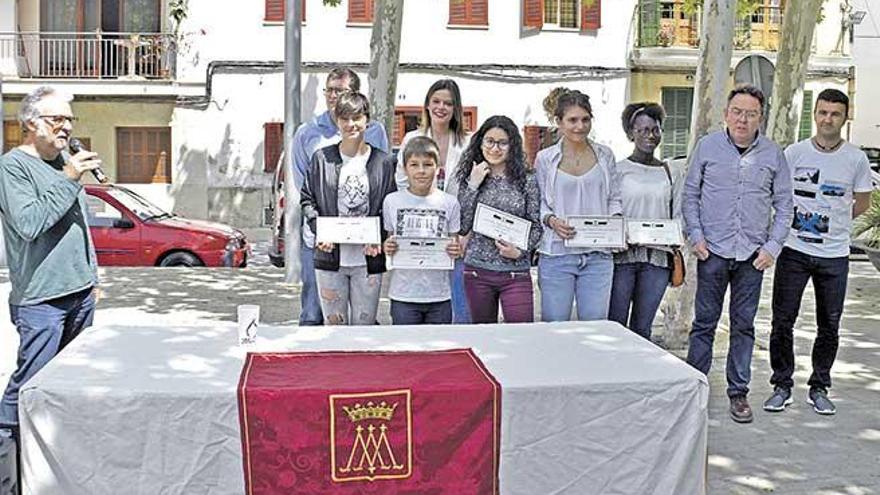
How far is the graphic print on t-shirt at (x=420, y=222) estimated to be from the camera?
598 cm

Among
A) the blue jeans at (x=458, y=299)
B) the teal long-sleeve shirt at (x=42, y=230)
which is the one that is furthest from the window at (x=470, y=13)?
the teal long-sleeve shirt at (x=42, y=230)

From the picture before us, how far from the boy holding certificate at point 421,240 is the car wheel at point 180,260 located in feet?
29.0

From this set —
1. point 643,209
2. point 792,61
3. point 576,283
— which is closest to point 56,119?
point 576,283

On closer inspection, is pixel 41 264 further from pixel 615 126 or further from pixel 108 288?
pixel 615 126

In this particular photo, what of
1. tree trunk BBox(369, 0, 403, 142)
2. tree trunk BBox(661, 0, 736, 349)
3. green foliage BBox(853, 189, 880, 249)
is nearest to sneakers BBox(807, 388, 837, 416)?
tree trunk BBox(661, 0, 736, 349)

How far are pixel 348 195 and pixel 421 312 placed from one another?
2.59ft

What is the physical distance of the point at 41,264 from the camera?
5.27 m

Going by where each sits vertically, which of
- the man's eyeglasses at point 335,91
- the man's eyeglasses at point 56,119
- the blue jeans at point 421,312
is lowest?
the blue jeans at point 421,312

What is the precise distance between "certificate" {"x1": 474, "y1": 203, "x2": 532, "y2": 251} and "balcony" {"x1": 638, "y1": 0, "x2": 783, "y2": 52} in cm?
2213

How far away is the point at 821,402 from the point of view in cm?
704

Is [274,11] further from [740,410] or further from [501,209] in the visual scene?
[740,410]

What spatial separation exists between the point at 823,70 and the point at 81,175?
2637cm

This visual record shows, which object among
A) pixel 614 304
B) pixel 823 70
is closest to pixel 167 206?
pixel 823 70

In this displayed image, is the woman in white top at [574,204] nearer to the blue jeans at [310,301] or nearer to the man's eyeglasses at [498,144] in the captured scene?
the man's eyeglasses at [498,144]
